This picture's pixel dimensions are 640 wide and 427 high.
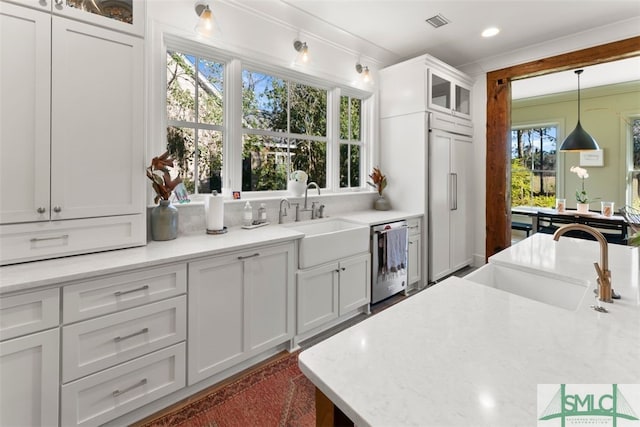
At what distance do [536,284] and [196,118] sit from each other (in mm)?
2602

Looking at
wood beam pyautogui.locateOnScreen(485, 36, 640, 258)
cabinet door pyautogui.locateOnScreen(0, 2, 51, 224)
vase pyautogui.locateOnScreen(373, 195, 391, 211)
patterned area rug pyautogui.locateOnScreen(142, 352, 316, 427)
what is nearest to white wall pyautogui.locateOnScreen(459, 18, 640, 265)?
wood beam pyautogui.locateOnScreen(485, 36, 640, 258)

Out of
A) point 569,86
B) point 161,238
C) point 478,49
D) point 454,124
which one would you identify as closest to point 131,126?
point 161,238

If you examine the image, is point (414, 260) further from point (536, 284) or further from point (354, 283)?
point (536, 284)

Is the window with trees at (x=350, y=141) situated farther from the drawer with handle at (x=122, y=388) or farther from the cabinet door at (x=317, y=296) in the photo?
the drawer with handle at (x=122, y=388)

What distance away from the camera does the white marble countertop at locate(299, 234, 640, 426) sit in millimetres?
589

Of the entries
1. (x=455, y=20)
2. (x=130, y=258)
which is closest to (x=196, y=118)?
(x=130, y=258)

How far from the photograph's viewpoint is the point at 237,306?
197cm

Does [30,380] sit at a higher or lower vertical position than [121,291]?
lower

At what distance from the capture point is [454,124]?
3.88 meters

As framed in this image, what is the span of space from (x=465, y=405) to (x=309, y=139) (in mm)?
3033

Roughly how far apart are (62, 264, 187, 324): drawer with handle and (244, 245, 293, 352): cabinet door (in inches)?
18.2

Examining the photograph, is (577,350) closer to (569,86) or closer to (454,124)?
(454,124)

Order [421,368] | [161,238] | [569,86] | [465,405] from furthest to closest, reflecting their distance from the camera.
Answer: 1. [569,86]
2. [161,238]
3. [421,368]
4. [465,405]

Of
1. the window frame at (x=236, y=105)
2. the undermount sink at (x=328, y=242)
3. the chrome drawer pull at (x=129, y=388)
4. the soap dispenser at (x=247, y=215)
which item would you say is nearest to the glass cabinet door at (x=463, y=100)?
the window frame at (x=236, y=105)
